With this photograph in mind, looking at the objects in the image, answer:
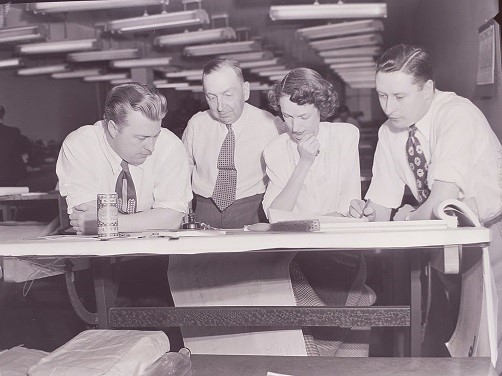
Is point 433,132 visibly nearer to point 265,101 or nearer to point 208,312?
point 265,101

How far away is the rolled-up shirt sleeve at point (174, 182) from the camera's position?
2.46 m

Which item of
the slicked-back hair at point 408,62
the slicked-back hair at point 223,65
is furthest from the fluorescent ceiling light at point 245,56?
the slicked-back hair at point 408,62

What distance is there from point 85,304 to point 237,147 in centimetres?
88

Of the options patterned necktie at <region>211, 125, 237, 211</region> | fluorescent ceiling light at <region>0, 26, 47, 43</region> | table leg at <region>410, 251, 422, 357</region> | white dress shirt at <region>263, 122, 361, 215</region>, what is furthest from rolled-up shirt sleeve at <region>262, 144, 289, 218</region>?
fluorescent ceiling light at <region>0, 26, 47, 43</region>

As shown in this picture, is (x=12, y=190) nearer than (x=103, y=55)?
No

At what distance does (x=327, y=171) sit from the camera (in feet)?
7.75

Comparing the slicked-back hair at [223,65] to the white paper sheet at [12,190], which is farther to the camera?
the white paper sheet at [12,190]

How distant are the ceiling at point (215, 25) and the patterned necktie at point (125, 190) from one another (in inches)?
15.9

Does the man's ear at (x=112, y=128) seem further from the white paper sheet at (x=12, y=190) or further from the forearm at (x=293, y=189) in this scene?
the forearm at (x=293, y=189)

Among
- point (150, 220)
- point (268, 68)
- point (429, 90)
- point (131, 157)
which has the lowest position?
point (150, 220)

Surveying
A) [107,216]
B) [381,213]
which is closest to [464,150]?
[381,213]

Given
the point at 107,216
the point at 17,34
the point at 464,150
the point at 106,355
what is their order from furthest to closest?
the point at 17,34 < the point at 464,150 < the point at 107,216 < the point at 106,355

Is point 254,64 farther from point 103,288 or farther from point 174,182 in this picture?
point 103,288

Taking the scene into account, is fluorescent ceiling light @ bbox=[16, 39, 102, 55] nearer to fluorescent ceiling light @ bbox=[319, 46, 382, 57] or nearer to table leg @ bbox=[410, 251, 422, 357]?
fluorescent ceiling light @ bbox=[319, 46, 382, 57]
